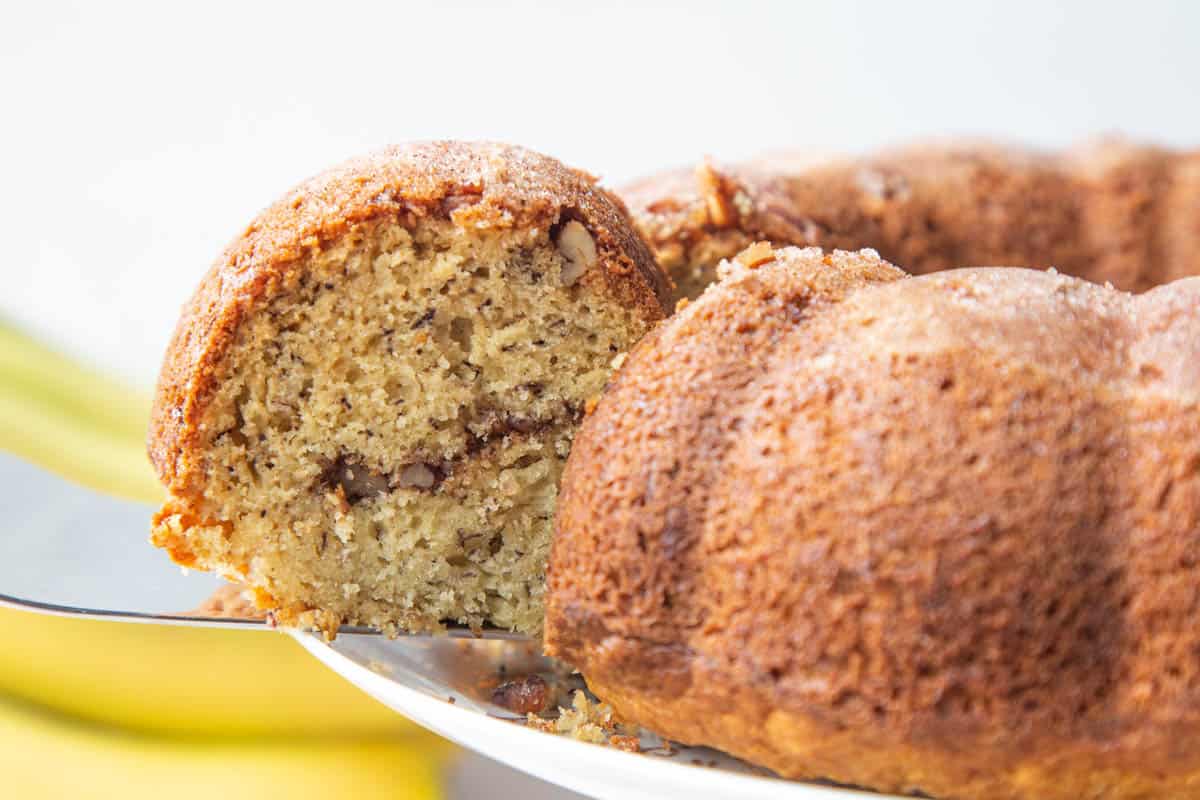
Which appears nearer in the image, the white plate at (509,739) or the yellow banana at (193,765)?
the white plate at (509,739)

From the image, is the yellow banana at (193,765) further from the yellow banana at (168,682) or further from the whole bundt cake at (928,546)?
the whole bundt cake at (928,546)

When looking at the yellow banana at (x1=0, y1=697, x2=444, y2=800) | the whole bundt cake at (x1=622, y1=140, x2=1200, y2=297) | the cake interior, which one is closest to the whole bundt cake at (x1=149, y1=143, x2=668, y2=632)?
the cake interior

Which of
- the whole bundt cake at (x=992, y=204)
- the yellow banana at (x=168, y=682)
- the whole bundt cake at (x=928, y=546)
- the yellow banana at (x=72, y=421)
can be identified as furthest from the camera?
the yellow banana at (x=72, y=421)

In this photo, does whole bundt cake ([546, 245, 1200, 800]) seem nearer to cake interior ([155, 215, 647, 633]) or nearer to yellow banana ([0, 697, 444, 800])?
cake interior ([155, 215, 647, 633])

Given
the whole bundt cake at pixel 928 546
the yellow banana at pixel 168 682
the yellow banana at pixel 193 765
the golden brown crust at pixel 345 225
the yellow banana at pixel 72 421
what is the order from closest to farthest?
the whole bundt cake at pixel 928 546, the golden brown crust at pixel 345 225, the yellow banana at pixel 193 765, the yellow banana at pixel 168 682, the yellow banana at pixel 72 421

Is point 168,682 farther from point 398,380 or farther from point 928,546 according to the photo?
point 928,546

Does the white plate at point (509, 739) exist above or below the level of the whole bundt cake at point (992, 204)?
below

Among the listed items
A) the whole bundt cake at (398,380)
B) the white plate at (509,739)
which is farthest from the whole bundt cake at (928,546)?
the whole bundt cake at (398,380)
